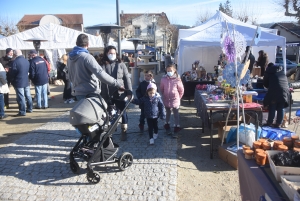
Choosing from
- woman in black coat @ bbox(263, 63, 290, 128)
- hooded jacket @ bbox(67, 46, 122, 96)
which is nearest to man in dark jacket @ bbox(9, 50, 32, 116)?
hooded jacket @ bbox(67, 46, 122, 96)

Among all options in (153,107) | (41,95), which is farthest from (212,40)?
(41,95)

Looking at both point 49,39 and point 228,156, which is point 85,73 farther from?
point 49,39

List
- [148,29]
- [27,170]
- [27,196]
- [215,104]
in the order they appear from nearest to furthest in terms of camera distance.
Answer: [27,196], [27,170], [215,104], [148,29]

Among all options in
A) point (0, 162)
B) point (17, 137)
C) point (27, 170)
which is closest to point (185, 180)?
point (27, 170)

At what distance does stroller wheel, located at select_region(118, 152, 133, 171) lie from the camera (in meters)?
3.95

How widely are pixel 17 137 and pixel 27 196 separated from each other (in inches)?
113

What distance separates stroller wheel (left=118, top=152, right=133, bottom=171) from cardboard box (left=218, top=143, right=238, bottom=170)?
5.19 ft

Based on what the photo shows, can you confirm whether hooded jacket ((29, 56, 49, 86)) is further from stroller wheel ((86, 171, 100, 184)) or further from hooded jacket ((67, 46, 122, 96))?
stroller wheel ((86, 171, 100, 184))

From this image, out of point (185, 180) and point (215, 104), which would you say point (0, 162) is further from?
point (215, 104)

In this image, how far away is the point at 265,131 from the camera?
5027mm

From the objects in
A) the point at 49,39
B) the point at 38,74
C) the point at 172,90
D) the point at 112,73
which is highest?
the point at 49,39

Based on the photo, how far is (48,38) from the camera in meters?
14.5

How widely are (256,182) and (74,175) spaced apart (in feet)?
9.01

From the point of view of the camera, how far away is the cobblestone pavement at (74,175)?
135 inches
